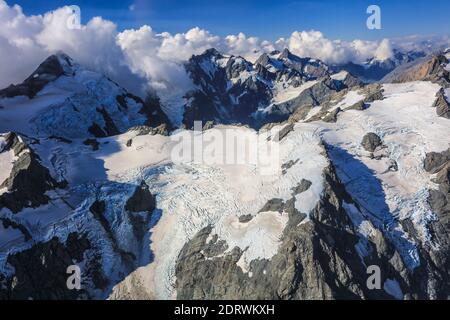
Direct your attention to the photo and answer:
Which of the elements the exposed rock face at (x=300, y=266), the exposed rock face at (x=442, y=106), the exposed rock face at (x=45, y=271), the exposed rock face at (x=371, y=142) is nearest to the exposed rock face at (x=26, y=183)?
the exposed rock face at (x=45, y=271)

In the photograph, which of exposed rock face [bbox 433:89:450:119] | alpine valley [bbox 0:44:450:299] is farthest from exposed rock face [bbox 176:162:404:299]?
exposed rock face [bbox 433:89:450:119]

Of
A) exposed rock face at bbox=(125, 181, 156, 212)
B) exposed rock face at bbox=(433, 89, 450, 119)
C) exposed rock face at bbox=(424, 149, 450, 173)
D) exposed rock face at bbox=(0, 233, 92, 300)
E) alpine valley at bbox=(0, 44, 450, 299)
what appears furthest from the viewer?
exposed rock face at bbox=(433, 89, 450, 119)

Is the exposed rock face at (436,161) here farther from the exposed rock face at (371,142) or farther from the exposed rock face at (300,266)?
the exposed rock face at (300,266)

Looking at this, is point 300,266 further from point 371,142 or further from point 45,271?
point 371,142

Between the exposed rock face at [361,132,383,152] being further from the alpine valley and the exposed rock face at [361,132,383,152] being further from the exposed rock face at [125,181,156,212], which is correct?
the exposed rock face at [125,181,156,212]

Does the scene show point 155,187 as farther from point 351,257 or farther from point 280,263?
point 351,257
